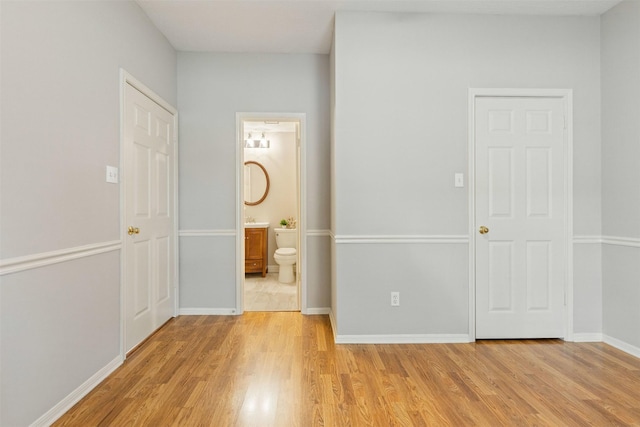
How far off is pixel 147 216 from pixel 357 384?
208 centimetres

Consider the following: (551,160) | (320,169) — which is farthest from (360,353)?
(551,160)

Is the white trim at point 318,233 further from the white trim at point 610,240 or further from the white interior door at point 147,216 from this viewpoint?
the white trim at point 610,240

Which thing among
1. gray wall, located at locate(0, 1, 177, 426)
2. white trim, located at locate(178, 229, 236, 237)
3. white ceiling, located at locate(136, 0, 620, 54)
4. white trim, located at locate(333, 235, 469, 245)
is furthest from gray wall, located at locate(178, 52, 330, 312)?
gray wall, located at locate(0, 1, 177, 426)

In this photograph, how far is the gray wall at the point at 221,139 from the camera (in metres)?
3.73

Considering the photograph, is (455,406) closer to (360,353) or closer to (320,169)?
(360,353)

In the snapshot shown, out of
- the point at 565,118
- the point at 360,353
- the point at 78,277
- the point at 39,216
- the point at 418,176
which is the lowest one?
the point at 360,353

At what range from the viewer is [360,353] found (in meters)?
2.76

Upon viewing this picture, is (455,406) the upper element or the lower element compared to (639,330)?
lower

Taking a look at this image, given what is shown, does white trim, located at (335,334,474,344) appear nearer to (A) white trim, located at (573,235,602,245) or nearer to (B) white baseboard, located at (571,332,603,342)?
(B) white baseboard, located at (571,332,603,342)

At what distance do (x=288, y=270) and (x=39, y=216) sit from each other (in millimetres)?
3732

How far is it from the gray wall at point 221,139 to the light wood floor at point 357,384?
75 centimetres

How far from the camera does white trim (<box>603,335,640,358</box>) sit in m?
2.71

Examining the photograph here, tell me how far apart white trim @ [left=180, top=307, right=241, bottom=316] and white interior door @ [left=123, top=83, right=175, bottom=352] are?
15cm

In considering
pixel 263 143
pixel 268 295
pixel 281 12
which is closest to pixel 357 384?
pixel 268 295
